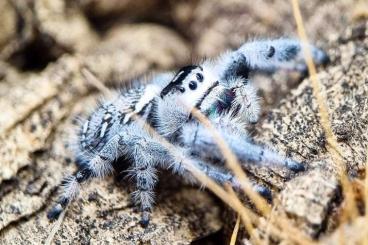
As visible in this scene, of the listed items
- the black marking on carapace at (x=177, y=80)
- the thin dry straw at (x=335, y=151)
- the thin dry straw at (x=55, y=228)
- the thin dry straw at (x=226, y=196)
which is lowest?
the thin dry straw at (x=55, y=228)

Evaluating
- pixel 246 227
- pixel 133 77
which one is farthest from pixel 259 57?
pixel 246 227

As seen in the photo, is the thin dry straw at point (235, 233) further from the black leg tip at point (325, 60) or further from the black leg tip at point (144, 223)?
the black leg tip at point (325, 60)

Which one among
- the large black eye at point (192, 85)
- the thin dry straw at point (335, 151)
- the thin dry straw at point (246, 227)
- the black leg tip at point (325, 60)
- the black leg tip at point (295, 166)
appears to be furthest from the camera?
the black leg tip at point (325, 60)

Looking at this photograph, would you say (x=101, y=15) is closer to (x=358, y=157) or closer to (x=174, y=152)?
(x=174, y=152)

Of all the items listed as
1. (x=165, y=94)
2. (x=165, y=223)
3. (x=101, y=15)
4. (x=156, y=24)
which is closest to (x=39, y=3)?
(x=101, y=15)

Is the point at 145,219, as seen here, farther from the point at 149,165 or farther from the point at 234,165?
the point at 234,165

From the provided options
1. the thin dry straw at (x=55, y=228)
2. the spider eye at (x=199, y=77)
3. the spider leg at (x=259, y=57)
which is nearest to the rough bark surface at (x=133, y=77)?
the thin dry straw at (x=55, y=228)
